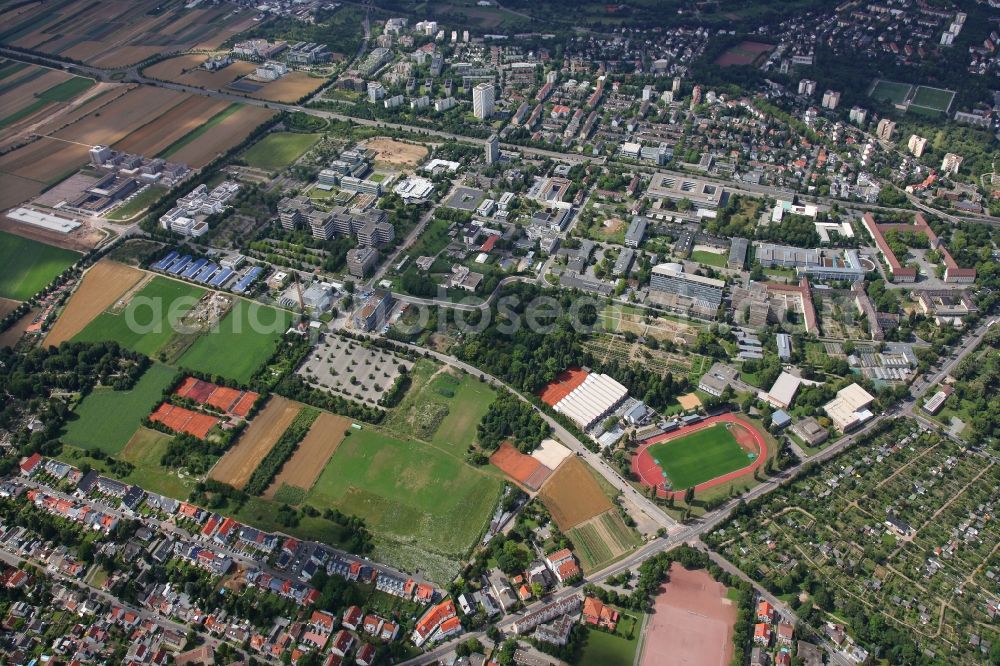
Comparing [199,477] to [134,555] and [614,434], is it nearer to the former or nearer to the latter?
[134,555]

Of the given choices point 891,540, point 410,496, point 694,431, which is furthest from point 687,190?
point 410,496

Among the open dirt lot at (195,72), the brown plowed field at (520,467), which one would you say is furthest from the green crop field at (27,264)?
the brown plowed field at (520,467)

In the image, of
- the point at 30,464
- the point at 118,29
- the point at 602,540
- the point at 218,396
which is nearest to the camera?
the point at 602,540

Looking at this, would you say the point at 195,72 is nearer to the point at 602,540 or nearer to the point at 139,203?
the point at 139,203

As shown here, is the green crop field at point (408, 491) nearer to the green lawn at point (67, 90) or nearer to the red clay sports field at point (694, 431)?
the red clay sports field at point (694, 431)

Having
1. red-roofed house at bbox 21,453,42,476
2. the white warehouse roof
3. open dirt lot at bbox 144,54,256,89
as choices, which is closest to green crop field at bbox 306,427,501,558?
the white warehouse roof

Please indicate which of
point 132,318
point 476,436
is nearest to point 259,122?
point 132,318

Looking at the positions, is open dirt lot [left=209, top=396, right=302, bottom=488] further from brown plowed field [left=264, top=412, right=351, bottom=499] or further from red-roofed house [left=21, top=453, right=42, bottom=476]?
red-roofed house [left=21, top=453, right=42, bottom=476]
